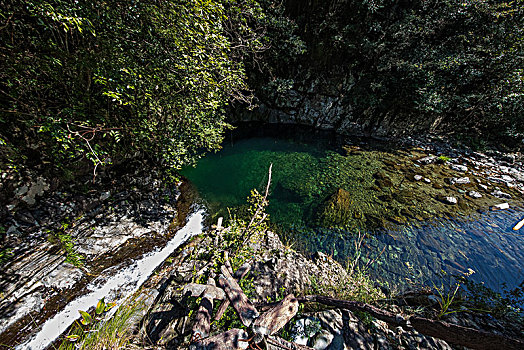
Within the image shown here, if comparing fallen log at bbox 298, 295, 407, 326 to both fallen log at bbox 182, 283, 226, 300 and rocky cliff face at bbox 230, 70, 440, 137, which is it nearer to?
fallen log at bbox 182, 283, 226, 300

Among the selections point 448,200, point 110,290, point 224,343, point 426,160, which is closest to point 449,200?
point 448,200

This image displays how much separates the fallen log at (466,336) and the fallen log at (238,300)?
237 cm

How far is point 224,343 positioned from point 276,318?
808 millimetres

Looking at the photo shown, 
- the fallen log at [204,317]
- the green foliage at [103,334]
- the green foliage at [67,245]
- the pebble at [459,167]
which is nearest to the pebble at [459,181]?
the pebble at [459,167]

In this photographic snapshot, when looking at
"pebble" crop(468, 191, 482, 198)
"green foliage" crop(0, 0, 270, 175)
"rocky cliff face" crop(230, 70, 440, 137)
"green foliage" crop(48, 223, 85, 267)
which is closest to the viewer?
"green foliage" crop(0, 0, 270, 175)

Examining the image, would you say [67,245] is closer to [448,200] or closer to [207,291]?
[207,291]

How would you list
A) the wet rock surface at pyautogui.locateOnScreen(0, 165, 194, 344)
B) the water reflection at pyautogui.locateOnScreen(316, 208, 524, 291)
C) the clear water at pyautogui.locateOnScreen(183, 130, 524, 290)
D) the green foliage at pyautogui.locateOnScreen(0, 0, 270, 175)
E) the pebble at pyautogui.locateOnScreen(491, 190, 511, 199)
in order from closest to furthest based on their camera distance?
the green foliage at pyautogui.locateOnScreen(0, 0, 270, 175) < the wet rock surface at pyautogui.locateOnScreen(0, 165, 194, 344) < the water reflection at pyautogui.locateOnScreen(316, 208, 524, 291) < the clear water at pyautogui.locateOnScreen(183, 130, 524, 290) < the pebble at pyautogui.locateOnScreen(491, 190, 511, 199)

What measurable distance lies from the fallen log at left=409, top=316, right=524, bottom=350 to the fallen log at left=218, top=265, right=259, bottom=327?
2.37 metres

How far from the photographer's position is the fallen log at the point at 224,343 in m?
2.23

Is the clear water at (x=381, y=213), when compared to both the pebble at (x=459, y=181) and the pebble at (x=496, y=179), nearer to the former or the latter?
the pebble at (x=459, y=181)

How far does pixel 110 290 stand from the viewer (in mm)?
3705

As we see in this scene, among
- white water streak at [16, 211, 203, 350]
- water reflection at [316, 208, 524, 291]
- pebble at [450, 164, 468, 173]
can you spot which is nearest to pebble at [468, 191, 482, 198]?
water reflection at [316, 208, 524, 291]

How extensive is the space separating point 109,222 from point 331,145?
42.3 feet

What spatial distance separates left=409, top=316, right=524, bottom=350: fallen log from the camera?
193 cm
